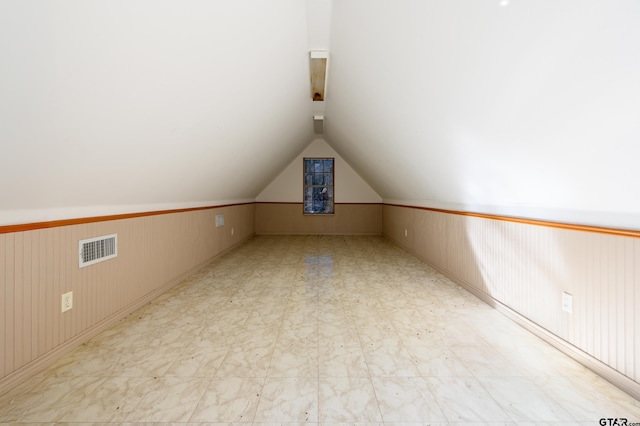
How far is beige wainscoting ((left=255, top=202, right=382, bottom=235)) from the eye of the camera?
763 cm

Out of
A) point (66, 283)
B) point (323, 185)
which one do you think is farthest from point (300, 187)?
point (66, 283)

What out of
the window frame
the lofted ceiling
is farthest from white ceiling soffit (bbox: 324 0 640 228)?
the window frame

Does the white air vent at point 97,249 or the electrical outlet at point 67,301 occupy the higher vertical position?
the white air vent at point 97,249

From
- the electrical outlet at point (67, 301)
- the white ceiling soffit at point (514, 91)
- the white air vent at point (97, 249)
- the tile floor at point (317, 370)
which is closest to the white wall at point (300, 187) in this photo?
the white ceiling soffit at point (514, 91)

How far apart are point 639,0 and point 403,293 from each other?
2.73m

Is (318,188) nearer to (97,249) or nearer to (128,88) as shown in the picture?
(97,249)

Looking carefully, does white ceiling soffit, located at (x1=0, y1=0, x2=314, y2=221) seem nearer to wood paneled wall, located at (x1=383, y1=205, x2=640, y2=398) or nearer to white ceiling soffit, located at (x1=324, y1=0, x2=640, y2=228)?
white ceiling soffit, located at (x1=324, y1=0, x2=640, y2=228)

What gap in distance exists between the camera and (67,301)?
1979 millimetres

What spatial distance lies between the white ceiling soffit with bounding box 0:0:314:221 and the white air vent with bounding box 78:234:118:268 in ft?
1.00

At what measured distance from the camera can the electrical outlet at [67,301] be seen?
76.7 inches

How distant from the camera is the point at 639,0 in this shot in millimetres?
913

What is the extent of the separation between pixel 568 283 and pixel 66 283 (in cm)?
344

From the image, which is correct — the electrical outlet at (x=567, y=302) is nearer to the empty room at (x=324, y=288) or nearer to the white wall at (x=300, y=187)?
the empty room at (x=324, y=288)

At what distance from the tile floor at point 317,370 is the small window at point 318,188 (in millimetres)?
4795
